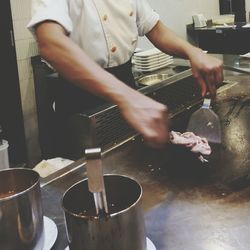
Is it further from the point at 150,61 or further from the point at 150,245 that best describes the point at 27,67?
the point at 150,245

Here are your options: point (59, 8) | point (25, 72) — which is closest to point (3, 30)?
point (25, 72)

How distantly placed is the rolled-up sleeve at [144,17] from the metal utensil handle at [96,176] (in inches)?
54.1

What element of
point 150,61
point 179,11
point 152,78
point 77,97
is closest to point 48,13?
point 77,97

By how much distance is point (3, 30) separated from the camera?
130 inches

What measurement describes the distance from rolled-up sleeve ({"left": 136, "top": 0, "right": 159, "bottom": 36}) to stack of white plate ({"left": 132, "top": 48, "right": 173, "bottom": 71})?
1002mm

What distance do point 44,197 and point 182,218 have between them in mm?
419

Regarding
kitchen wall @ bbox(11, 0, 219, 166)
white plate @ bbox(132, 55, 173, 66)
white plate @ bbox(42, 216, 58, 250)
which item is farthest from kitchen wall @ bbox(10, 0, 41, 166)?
white plate @ bbox(42, 216, 58, 250)

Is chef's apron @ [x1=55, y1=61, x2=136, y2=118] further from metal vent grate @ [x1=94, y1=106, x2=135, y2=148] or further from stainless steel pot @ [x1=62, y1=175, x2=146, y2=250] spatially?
stainless steel pot @ [x1=62, y1=175, x2=146, y2=250]

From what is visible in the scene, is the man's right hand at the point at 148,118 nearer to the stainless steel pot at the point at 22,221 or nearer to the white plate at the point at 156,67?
the stainless steel pot at the point at 22,221

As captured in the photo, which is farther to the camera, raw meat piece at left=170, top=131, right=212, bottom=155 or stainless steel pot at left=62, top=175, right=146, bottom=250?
raw meat piece at left=170, top=131, right=212, bottom=155

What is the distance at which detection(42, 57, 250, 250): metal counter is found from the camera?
950 mm

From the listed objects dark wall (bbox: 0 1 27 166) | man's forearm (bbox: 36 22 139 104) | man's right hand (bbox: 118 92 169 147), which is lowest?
dark wall (bbox: 0 1 27 166)

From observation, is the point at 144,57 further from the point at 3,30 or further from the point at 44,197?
the point at 44,197

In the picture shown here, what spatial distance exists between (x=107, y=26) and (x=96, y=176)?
1.17m
